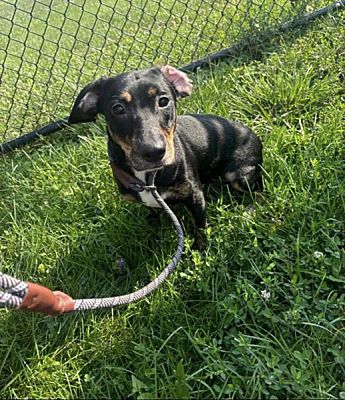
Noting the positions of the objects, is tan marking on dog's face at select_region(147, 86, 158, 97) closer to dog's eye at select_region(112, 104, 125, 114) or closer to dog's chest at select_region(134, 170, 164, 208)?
dog's eye at select_region(112, 104, 125, 114)

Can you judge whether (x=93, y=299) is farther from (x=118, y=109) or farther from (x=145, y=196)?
(x=118, y=109)

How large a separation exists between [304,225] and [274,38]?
2243 mm

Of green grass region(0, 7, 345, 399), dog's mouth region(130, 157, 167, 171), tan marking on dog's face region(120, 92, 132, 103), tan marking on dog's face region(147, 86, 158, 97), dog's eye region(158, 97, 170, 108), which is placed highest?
tan marking on dog's face region(147, 86, 158, 97)

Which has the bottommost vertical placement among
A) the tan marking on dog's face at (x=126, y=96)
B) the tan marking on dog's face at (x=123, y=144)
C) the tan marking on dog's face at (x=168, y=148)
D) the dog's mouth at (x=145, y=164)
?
the tan marking on dog's face at (x=123, y=144)

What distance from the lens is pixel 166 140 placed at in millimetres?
2469

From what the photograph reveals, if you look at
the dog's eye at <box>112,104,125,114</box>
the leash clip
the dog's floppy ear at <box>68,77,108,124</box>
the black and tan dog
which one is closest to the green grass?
the black and tan dog

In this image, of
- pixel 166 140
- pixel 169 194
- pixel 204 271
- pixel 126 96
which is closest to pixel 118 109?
pixel 126 96

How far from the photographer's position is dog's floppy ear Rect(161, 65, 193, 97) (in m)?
2.81

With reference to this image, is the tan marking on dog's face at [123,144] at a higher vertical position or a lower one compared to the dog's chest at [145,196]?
higher

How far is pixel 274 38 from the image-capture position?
4.41m

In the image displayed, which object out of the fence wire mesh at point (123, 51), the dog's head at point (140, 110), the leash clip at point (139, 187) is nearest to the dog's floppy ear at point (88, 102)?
the dog's head at point (140, 110)

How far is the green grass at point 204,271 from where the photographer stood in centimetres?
229

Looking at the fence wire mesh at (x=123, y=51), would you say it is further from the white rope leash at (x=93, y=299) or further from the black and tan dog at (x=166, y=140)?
the white rope leash at (x=93, y=299)

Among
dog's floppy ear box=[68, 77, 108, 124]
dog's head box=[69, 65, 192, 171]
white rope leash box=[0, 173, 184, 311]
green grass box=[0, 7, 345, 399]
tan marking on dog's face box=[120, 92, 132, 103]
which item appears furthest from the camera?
dog's floppy ear box=[68, 77, 108, 124]
